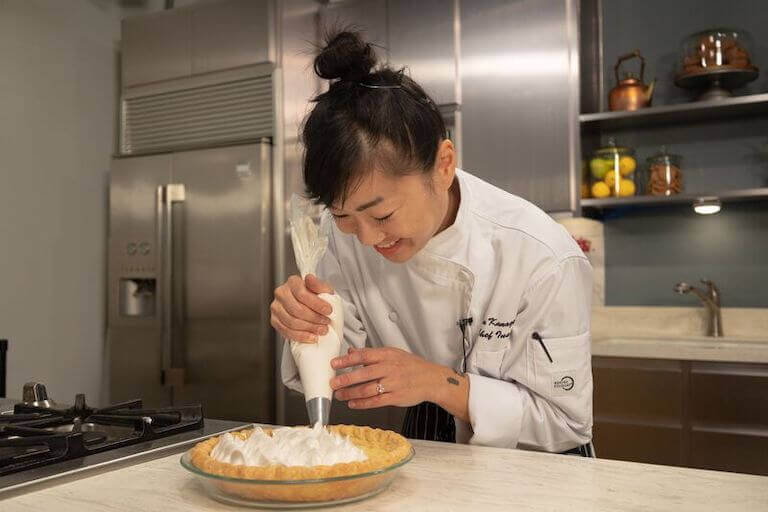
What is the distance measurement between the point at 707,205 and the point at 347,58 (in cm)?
239

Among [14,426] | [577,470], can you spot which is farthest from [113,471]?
[577,470]

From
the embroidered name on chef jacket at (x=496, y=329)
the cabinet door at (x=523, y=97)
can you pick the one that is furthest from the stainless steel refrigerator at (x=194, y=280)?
the embroidered name on chef jacket at (x=496, y=329)

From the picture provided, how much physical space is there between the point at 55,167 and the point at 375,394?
313 centimetres

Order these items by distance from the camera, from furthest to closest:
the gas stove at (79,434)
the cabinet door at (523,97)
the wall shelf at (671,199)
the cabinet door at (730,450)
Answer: the cabinet door at (523,97), the wall shelf at (671,199), the cabinet door at (730,450), the gas stove at (79,434)

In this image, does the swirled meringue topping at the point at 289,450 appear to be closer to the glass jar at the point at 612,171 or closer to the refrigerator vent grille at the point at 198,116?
the glass jar at the point at 612,171

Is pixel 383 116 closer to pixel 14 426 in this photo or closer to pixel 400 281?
pixel 400 281

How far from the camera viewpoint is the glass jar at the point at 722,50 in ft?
10.4

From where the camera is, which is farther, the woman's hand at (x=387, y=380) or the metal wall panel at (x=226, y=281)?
the metal wall panel at (x=226, y=281)

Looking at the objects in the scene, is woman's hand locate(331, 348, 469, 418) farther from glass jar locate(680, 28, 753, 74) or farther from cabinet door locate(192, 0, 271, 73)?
cabinet door locate(192, 0, 271, 73)

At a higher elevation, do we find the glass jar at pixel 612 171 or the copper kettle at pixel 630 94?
the copper kettle at pixel 630 94

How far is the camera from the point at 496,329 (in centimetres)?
141

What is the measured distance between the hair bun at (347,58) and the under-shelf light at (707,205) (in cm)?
232

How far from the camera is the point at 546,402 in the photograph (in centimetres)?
135

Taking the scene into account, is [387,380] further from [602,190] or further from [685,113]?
[685,113]
